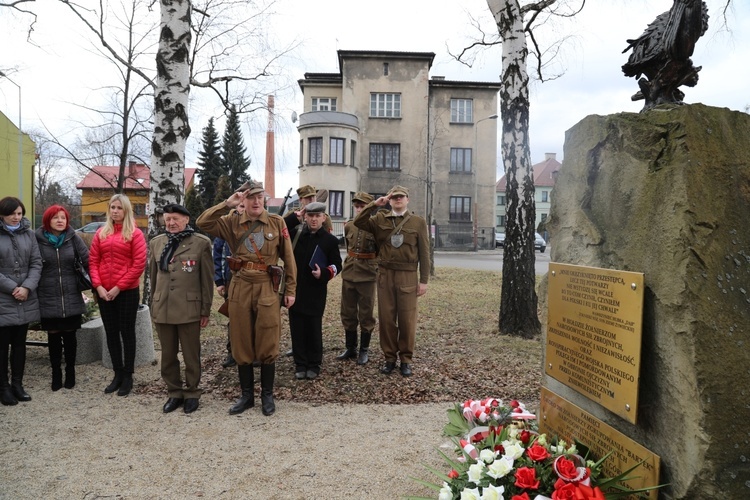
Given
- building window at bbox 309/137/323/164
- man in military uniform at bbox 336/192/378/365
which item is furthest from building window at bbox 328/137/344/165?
man in military uniform at bbox 336/192/378/365

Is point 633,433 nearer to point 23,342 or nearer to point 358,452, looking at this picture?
point 358,452

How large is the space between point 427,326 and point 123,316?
4.81m

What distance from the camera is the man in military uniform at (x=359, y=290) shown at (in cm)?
620

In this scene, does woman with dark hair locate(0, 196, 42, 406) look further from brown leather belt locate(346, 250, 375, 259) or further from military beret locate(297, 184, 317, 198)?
brown leather belt locate(346, 250, 375, 259)

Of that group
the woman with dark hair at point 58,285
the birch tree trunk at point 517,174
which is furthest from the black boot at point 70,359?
the birch tree trunk at point 517,174

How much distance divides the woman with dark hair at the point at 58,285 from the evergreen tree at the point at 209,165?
34516 millimetres

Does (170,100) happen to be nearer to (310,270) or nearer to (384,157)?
(310,270)

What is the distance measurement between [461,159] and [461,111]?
324 cm

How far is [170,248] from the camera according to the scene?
4707mm

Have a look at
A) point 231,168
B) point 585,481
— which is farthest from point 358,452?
point 231,168

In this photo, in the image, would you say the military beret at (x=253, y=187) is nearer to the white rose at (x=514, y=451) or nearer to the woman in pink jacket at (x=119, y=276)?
the woman in pink jacket at (x=119, y=276)

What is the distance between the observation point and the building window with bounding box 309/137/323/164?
32.7 meters

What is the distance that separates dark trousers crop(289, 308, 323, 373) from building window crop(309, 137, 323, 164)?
2784 cm

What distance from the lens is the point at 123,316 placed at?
5.20 metres
